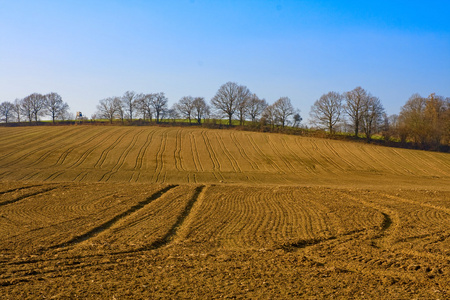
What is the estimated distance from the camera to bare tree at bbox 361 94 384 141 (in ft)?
206

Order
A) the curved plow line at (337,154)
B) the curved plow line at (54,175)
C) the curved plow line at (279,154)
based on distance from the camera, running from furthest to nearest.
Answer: the curved plow line at (337,154), the curved plow line at (279,154), the curved plow line at (54,175)

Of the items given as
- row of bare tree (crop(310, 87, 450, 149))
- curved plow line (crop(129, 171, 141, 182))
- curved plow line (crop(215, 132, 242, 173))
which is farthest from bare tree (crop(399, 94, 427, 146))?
curved plow line (crop(129, 171, 141, 182))

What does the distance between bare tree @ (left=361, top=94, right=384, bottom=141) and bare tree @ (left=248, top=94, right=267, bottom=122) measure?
963 inches

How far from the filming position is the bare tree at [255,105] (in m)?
81.5

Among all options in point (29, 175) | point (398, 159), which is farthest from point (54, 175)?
point (398, 159)

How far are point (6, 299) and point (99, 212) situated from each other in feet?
28.2

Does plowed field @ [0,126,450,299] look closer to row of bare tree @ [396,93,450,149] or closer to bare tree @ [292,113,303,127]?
row of bare tree @ [396,93,450,149]

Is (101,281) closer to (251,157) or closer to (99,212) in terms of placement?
(99,212)

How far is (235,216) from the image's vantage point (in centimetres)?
1495

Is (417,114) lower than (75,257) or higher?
higher

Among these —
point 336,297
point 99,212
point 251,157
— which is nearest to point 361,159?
point 251,157

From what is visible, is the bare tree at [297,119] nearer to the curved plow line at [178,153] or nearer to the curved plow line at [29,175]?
the curved plow line at [178,153]

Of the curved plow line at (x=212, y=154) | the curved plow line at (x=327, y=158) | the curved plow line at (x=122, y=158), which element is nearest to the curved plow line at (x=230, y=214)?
the curved plow line at (x=122, y=158)

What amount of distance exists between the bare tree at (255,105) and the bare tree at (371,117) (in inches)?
963
